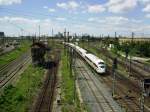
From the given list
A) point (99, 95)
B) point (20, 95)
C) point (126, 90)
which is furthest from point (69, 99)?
point (126, 90)

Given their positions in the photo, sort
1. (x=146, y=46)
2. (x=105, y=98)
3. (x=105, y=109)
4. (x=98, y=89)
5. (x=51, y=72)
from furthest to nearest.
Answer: (x=146, y=46) → (x=51, y=72) → (x=98, y=89) → (x=105, y=98) → (x=105, y=109)

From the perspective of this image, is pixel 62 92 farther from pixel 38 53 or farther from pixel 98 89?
pixel 38 53

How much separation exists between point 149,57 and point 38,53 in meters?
47.0

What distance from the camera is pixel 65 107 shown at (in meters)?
39.2

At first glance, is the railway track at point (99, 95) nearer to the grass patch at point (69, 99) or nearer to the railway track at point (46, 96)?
the grass patch at point (69, 99)

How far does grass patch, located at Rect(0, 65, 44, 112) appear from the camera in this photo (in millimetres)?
39344

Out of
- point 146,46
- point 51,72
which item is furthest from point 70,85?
point 146,46

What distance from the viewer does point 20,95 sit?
44781 millimetres

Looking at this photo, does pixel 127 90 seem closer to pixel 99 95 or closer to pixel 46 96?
pixel 99 95

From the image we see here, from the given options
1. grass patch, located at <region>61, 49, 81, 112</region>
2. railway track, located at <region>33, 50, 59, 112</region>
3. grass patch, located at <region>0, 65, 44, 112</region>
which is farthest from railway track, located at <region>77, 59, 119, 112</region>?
grass patch, located at <region>0, 65, 44, 112</region>

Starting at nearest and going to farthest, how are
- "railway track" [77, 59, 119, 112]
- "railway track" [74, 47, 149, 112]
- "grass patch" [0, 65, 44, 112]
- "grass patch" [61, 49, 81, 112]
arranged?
"grass patch" [61, 49, 81, 112], "railway track" [77, 59, 119, 112], "grass patch" [0, 65, 44, 112], "railway track" [74, 47, 149, 112]

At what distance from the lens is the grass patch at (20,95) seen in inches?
1549

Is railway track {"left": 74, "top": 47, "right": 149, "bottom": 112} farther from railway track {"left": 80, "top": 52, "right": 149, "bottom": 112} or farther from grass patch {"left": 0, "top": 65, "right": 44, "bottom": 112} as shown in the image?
grass patch {"left": 0, "top": 65, "right": 44, "bottom": 112}

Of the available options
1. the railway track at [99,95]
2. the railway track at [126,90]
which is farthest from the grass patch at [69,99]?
Result: the railway track at [126,90]
